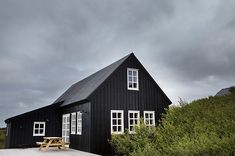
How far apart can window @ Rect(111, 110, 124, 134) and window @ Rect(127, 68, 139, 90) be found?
6.45ft

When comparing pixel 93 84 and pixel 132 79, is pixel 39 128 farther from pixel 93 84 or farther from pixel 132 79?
pixel 132 79

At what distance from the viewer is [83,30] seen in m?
14.4

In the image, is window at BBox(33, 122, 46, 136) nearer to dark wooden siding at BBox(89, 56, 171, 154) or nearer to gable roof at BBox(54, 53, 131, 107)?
gable roof at BBox(54, 53, 131, 107)

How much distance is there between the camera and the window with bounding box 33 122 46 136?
19.2 m

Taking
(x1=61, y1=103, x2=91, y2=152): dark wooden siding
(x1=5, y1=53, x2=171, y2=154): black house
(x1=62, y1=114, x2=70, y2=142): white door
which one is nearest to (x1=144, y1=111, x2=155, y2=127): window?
(x1=5, y1=53, x2=171, y2=154): black house

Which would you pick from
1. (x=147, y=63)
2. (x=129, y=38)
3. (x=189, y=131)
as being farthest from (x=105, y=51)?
(x=189, y=131)

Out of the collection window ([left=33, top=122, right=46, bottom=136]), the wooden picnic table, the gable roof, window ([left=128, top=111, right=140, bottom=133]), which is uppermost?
the gable roof

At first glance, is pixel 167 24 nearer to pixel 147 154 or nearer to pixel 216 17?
pixel 216 17

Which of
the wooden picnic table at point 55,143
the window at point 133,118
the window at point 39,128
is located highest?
the window at point 133,118

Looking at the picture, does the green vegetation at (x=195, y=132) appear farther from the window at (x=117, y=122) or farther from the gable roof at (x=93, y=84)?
the gable roof at (x=93, y=84)

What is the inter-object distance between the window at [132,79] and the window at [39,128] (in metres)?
7.74

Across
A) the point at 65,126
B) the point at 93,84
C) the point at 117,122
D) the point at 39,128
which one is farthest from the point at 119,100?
the point at 39,128

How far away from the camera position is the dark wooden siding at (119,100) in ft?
48.1

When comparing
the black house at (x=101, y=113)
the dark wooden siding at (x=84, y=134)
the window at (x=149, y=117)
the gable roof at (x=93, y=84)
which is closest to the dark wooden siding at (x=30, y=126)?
the black house at (x=101, y=113)
